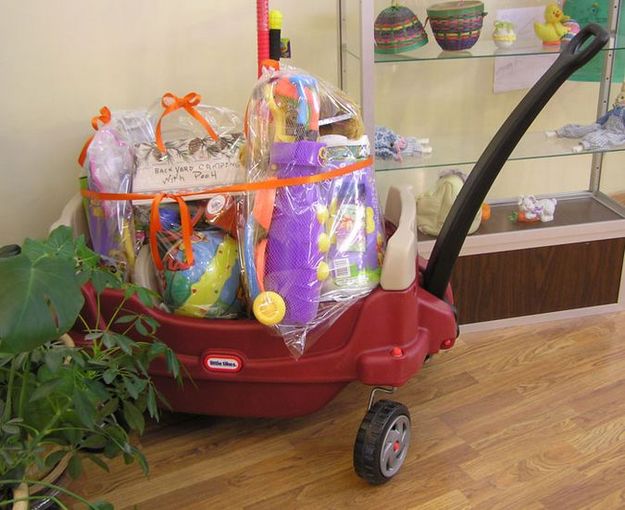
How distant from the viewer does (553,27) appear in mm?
1816

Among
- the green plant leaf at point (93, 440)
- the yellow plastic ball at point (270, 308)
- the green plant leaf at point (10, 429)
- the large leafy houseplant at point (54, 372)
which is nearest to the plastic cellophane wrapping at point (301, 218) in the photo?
the yellow plastic ball at point (270, 308)

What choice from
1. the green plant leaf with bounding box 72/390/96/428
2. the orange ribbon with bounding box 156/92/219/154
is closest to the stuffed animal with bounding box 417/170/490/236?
the orange ribbon with bounding box 156/92/219/154

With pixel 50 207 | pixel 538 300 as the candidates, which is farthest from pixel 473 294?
pixel 50 207

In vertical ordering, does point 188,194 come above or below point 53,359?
above

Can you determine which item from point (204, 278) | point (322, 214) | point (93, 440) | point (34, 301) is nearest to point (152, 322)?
point (204, 278)

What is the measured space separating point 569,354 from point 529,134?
61cm

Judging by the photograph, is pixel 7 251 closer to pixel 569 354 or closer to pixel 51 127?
pixel 51 127

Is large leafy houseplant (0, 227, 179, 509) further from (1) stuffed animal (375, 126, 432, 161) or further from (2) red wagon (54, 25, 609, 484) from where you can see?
(1) stuffed animal (375, 126, 432, 161)

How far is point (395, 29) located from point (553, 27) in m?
0.42

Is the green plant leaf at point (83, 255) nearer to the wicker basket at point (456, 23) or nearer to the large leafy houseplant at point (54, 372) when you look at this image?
the large leafy houseplant at point (54, 372)

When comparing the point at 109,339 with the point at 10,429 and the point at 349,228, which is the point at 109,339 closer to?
the point at 10,429

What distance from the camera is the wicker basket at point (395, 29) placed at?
1692mm

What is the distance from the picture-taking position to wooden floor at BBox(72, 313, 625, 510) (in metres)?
1.36

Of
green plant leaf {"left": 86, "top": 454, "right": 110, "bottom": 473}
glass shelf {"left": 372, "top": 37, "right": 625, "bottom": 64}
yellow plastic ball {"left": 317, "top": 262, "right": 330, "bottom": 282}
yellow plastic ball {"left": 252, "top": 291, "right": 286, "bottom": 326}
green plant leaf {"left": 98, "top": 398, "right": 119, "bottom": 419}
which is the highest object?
glass shelf {"left": 372, "top": 37, "right": 625, "bottom": 64}
